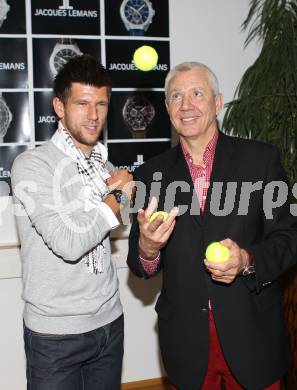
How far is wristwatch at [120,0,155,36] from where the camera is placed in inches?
125

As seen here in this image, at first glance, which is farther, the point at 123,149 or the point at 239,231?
the point at 123,149

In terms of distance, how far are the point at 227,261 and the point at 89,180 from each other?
2.37 ft

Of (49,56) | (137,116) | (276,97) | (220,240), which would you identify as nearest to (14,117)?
(49,56)

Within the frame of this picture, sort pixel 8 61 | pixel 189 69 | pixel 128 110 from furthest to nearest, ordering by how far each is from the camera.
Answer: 1. pixel 128 110
2. pixel 8 61
3. pixel 189 69

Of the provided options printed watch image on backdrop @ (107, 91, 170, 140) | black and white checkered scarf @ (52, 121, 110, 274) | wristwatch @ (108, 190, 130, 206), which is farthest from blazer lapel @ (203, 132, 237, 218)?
printed watch image on backdrop @ (107, 91, 170, 140)

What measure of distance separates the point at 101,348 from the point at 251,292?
0.69 metres

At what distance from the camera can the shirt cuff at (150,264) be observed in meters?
1.94

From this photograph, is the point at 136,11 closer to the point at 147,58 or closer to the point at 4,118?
the point at 147,58

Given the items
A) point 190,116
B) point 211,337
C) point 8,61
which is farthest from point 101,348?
point 8,61

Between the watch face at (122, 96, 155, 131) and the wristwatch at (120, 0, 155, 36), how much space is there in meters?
0.45

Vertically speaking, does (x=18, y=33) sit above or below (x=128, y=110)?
above

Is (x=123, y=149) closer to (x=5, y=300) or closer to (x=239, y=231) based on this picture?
(x=5, y=300)

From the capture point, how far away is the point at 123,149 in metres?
3.27

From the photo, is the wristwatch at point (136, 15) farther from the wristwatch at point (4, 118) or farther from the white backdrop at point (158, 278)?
the wristwatch at point (4, 118)
